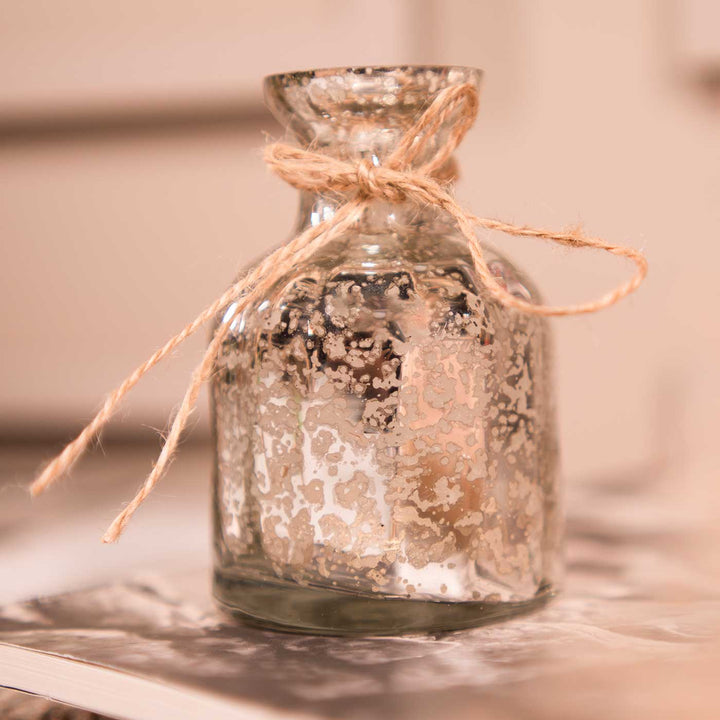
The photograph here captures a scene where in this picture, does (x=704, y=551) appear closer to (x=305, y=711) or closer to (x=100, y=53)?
(x=305, y=711)

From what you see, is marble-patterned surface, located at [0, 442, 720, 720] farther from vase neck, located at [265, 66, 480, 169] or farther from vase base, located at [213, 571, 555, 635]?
A: vase neck, located at [265, 66, 480, 169]

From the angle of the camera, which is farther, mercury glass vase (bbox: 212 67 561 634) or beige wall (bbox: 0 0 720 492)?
beige wall (bbox: 0 0 720 492)

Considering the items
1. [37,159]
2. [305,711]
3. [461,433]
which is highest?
[37,159]

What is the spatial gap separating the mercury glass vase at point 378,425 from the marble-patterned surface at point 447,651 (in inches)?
0.9

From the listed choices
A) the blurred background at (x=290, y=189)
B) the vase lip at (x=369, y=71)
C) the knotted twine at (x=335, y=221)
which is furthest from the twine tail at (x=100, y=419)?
the blurred background at (x=290, y=189)

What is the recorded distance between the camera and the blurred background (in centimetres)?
95

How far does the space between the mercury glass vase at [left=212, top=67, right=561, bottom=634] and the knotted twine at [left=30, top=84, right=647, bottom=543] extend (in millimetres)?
13

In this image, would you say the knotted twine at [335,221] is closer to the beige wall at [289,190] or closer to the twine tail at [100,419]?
the twine tail at [100,419]

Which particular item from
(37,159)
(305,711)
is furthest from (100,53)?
(305,711)

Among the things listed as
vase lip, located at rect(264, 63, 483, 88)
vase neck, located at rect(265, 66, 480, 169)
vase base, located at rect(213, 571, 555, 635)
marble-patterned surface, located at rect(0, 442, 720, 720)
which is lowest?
marble-patterned surface, located at rect(0, 442, 720, 720)

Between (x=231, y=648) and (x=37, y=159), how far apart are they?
736mm

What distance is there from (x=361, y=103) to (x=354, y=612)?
0.26 meters

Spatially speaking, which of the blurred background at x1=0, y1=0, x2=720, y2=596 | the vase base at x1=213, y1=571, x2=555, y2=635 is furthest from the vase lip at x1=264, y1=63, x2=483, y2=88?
the blurred background at x1=0, y1=0, x2=720, y2=596

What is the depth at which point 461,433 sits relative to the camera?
1.65ft
